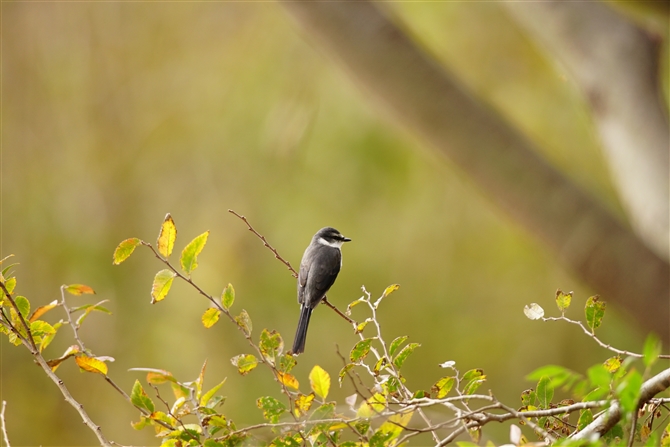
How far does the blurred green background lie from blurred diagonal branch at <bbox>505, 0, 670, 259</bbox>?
8.47ft

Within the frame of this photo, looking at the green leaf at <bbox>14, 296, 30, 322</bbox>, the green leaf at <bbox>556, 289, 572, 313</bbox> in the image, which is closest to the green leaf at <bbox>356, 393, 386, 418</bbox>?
the green leaf at <bbox>556, 289, 572, 313</bbox>

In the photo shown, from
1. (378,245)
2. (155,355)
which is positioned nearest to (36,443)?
(155,355)

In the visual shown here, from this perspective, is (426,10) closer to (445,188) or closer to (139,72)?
(445,188)

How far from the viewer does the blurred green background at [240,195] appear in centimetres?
605

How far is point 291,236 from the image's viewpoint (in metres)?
6.20

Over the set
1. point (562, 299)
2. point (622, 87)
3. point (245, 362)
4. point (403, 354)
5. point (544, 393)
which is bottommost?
point (245, 362)

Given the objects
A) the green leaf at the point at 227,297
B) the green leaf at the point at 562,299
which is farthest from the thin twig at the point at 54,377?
the green leaf at the point at 562,299

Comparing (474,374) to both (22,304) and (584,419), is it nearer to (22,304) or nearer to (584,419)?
(584,419)

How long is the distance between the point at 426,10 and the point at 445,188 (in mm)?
1780

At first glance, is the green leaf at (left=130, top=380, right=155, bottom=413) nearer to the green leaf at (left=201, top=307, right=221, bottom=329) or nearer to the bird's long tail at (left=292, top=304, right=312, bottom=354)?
the green leaf at (left=201, top=307, right=221, bottom=329)

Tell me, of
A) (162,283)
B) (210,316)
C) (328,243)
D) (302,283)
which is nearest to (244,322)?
(210,316)

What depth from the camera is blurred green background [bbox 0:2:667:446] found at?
6047 millimetres

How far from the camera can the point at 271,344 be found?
1.27 metres

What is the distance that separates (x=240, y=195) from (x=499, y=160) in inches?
150
